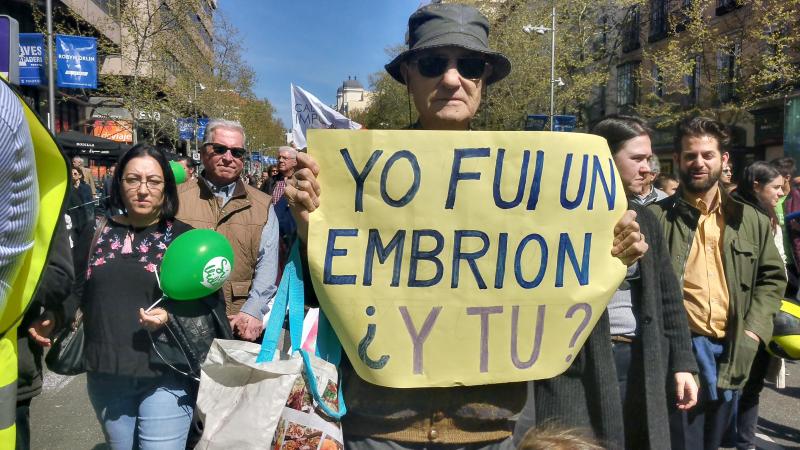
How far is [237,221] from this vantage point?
352 centimetres

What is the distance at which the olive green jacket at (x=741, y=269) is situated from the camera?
10.0 ft

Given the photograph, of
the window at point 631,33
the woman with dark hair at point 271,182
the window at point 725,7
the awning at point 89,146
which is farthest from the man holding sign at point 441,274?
the window at point 631,33

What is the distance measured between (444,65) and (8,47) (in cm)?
285

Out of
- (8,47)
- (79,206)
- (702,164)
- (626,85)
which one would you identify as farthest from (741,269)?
(626,85)

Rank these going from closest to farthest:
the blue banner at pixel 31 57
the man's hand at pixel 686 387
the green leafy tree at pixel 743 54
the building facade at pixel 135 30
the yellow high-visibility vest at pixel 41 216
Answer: the yellow high-visibility vest at pixel 41 216, the man's hand at pixel 686 387, the blue banner at pixel 31 57, the green leafy tree at pixel 743 54, the building facade at pixel 135 30

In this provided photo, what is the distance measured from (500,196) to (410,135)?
0.29 m

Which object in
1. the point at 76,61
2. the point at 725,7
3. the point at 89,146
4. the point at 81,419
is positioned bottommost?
the point at 81,419

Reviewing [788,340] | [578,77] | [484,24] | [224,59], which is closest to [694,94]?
[578,77]

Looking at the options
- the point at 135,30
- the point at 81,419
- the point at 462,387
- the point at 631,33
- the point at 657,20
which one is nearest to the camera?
the point at 462,387

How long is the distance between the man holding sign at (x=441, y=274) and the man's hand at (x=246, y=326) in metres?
1.55

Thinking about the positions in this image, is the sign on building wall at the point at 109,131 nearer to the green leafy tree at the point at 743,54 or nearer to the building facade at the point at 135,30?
the building facade at the point at 135,30

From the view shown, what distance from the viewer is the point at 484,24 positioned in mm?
1873

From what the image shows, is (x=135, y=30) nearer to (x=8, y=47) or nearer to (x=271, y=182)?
(x=271, y=182)

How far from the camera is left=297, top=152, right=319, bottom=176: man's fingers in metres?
1.58
